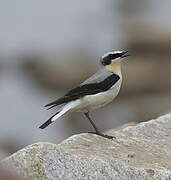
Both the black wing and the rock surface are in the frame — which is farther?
the black wing

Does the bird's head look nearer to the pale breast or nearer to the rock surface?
the pale breast

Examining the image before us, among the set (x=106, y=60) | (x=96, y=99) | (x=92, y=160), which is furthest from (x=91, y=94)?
(x=92, y=160)

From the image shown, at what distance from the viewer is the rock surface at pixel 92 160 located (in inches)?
232

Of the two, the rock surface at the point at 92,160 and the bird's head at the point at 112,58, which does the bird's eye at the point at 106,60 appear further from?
the rock surface at the point at 92,160

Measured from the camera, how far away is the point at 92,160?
6117 millimetres

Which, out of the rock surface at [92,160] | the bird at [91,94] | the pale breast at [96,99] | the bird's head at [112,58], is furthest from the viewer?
the bird's head at [112,58]

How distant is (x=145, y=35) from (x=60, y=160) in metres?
14.8

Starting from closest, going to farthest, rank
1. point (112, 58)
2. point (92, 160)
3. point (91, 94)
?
point (92, 160)
point (91, 94)
point (112, 58)

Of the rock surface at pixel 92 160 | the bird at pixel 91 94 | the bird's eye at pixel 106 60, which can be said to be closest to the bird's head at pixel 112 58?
the bird's eye at pixel 106 60

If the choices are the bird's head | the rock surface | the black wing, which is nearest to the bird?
the black wing

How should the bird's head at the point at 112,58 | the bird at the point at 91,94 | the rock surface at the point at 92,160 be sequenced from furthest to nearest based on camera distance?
1. the bird's head at the point at 112,58
2. the bird at the point at 91,94
3. the rock surface at the point at 92,160

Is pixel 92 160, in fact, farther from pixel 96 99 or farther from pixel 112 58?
pixel 112 58

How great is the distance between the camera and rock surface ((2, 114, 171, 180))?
19.4ft

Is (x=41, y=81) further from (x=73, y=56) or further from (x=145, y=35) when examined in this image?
(x=145, y=35)
